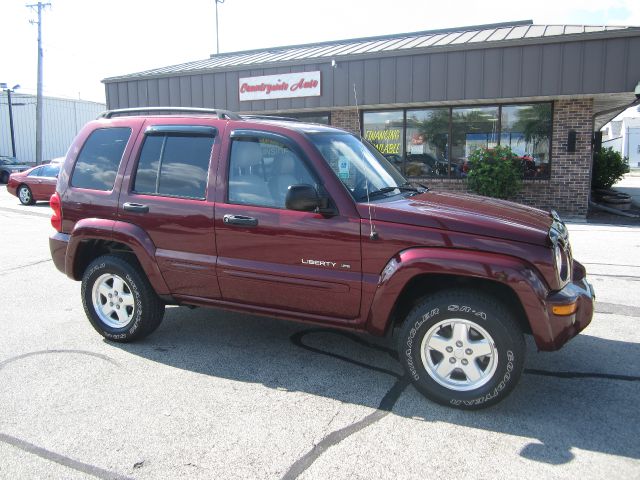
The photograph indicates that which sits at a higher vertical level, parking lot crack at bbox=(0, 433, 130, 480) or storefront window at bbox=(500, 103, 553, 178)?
storefront window at bbox=(500, 103, 553, 178)

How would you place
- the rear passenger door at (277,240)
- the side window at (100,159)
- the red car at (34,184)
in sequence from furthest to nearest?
the red car at (34,184), the side window at (100,159), the rear passenger door at (277,240)

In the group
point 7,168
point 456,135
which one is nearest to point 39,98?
point 7,168

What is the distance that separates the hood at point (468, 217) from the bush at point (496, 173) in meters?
9.50

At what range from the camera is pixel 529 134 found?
13984 millimetres

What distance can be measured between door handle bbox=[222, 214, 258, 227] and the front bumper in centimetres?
205

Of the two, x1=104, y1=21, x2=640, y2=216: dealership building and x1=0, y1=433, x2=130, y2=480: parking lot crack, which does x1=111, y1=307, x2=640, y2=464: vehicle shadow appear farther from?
x1=104, y1=21, x2=640, y2=216: dealership building

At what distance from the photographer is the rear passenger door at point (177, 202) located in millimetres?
4176

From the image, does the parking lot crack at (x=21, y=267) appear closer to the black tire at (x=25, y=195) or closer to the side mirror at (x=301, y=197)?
the side mirror at (x=301, y=197)

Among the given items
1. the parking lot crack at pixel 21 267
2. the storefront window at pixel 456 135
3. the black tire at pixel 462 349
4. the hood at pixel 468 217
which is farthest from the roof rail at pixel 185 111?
the storefront window at pixel 456 135

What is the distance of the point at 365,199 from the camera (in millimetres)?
3801

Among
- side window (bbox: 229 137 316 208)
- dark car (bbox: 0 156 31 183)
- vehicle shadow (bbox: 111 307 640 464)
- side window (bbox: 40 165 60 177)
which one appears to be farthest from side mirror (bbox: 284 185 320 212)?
dark car (bbox: 0 156 31 183)

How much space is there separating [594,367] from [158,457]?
3.21 metres

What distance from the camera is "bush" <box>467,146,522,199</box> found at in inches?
516

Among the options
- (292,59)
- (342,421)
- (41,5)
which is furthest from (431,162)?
(41,5)
